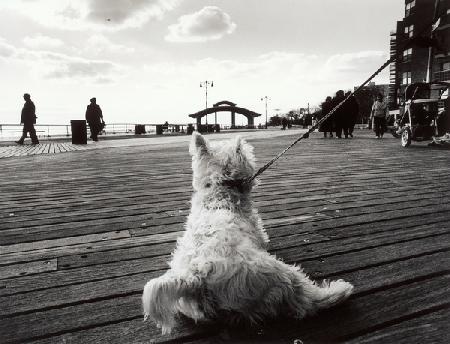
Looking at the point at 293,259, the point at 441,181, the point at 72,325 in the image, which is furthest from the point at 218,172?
the point at 441,181

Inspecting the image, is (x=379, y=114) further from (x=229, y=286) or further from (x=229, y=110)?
(x=229, y=110)

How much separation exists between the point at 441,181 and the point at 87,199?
5288 mm

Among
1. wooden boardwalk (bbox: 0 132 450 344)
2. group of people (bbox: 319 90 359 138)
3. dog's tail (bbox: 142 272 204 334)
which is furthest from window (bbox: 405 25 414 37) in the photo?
dog's tail (bbox: 142 272 204 334)

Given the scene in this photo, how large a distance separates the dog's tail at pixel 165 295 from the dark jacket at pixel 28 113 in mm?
17602

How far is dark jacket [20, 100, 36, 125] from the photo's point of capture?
55.6 ft

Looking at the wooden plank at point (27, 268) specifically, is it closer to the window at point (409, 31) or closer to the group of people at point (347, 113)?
the group of people at point (347, 113)

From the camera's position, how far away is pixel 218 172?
2.94 m

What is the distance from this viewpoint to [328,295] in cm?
211

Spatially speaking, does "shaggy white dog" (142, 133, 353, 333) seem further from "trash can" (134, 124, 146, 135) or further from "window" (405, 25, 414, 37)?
"window" (405, 25, 414, 37)

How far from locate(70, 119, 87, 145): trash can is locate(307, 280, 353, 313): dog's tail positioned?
721 inches

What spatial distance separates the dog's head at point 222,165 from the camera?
114 inches

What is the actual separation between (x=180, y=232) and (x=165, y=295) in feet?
6.01

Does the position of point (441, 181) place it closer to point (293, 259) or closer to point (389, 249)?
point (389, 249)

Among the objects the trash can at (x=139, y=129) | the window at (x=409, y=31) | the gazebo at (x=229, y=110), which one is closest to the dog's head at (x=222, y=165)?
the trash can at (x=139, y=129)
